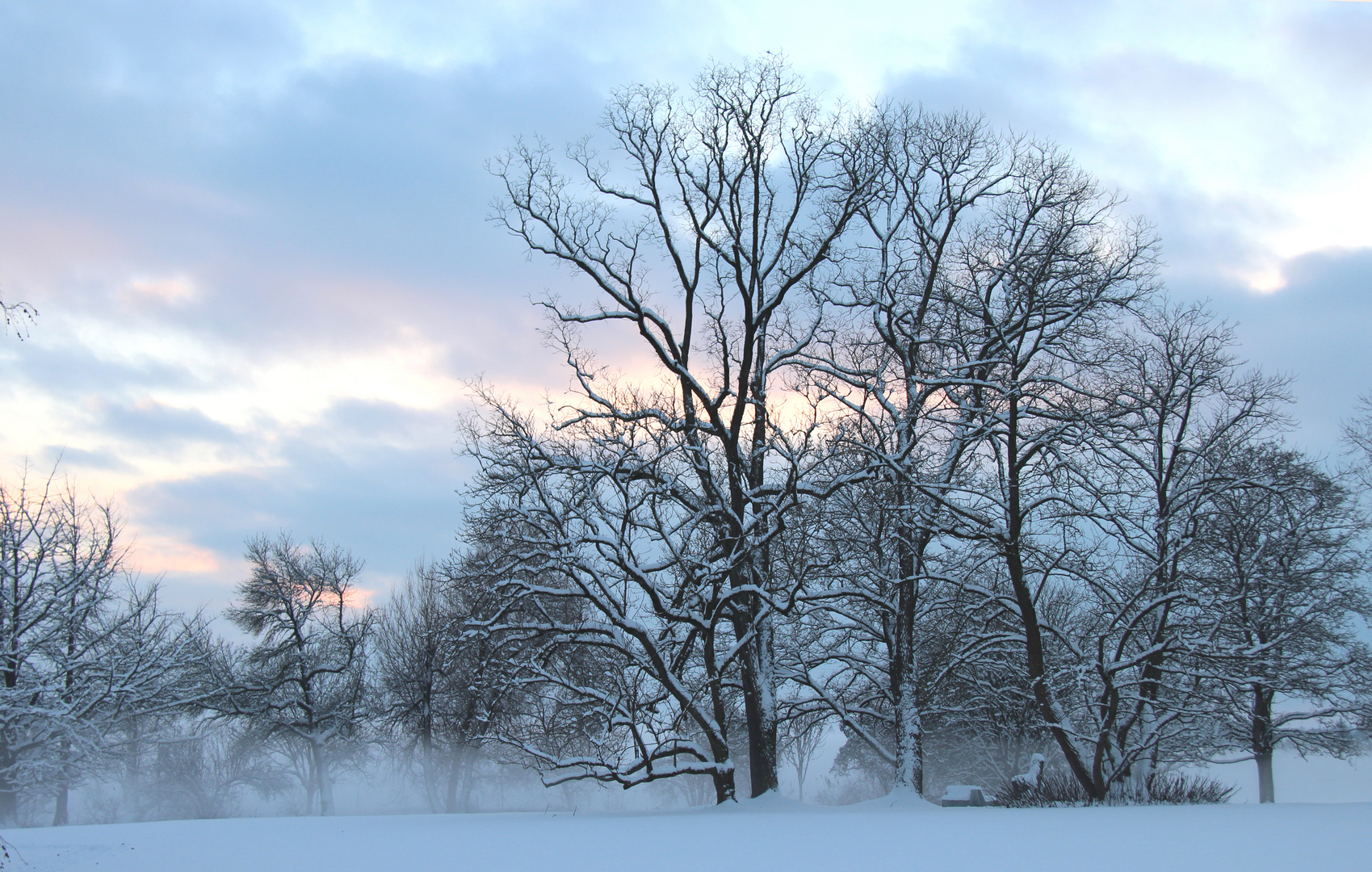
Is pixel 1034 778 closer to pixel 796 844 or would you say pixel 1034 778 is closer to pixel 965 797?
pixel 965 797

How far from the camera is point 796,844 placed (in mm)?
7848

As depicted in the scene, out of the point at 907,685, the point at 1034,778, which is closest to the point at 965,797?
the point at 1034,778

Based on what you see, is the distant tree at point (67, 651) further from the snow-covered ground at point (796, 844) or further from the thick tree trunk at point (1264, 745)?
the thick tree trunk at point (1264, 745)

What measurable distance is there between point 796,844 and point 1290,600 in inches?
744

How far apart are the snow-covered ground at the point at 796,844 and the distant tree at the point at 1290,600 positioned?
7416 mm

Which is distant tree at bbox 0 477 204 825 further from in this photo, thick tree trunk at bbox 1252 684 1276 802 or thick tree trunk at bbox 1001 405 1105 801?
thick tree trunk at bbox 1252 684 1276 802

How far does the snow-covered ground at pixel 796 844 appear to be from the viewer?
643 centimetres

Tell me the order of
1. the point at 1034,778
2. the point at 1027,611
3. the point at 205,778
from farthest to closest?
the point at 205,778 → the point at 1034,778 → the point at 1027,611

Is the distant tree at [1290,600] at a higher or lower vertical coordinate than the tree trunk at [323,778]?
higher

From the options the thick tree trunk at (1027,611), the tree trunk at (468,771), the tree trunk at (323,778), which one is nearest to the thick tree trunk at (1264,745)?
the thick tree trunk at (1027,611)

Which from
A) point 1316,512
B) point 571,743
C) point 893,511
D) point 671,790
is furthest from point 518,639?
point 671,790

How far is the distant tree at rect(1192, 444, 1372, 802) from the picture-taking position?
53.2 feet

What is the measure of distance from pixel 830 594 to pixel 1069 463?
188 inches

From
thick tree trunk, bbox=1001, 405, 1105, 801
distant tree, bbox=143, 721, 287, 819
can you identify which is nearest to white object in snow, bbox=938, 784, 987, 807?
thick tree trunk, bbox=1001, 405, 1105, 801
